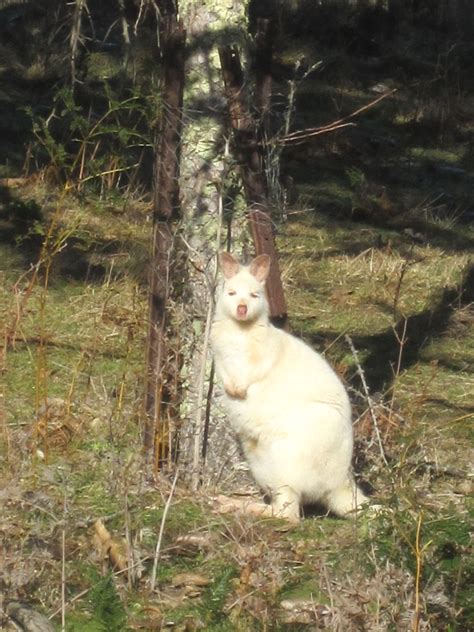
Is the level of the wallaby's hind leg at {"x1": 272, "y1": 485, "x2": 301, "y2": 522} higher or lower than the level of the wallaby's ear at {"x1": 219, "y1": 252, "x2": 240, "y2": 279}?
lower

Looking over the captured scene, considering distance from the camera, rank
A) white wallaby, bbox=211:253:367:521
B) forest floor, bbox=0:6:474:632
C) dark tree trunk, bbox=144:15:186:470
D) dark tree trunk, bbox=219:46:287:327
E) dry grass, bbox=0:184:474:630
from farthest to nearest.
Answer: dark tree trunk, bbox=144:15:186:470 → dark tree trunk, bbox=219:46:287:327 → white wallaby, bbox=211:253:367:521 → forest floor, bbox=0:6:474:632 → dry grass, bbox=0:184:474:630

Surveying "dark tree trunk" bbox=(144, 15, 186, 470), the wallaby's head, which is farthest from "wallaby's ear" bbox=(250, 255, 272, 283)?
"dark tree trunk" bbox=(144, 15, 186, 470)

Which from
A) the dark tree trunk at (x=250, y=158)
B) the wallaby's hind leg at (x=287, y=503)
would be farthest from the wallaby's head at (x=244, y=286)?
the wallaby's hind leg at (x=287, y=503)

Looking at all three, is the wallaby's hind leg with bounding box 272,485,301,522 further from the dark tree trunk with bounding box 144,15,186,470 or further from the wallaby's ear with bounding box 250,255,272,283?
the wallaby's ear with bounding box 250,255,272,283

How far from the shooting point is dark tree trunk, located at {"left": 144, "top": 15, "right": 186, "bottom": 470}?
5.99 meters

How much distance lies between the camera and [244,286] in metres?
5.85

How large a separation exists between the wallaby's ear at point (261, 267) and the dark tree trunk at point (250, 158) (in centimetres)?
18

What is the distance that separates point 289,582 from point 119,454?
1369 mm

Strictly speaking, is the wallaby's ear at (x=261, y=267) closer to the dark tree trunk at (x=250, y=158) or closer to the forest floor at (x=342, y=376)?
the dark tree trunk at (x=250, y=158)

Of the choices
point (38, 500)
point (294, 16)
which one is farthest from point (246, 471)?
point (294, 16)

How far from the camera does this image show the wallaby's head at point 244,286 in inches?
230

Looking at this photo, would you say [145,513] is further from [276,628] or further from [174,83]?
[174,83]

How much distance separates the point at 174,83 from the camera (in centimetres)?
598

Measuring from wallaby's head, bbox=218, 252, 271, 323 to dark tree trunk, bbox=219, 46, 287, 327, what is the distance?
8.2 inches
